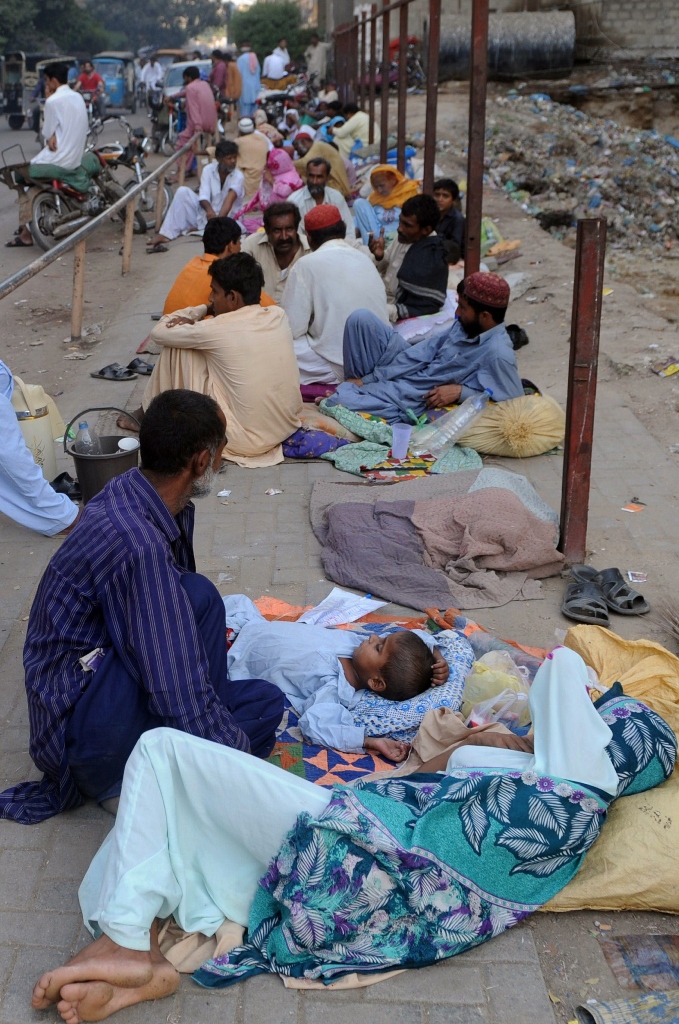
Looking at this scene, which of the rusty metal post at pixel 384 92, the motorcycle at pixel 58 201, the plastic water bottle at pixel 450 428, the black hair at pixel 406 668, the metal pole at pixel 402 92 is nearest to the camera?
the black hair at pixel 406 668

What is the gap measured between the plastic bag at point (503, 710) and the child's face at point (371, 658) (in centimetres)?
33

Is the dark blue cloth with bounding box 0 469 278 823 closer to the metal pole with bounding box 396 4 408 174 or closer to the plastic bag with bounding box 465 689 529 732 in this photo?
the plastic bag with bounding box 465 689 529 732

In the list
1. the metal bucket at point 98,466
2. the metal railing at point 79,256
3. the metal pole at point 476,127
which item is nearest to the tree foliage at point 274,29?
the metal railing at point 79,256

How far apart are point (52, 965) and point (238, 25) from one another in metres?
44.1

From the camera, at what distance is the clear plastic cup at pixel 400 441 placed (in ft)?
17.0

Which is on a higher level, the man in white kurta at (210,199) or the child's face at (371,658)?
the man in white kurta at (210,199)

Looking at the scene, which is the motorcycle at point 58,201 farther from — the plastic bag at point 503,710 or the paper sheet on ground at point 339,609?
the plastic bag at point 503,710

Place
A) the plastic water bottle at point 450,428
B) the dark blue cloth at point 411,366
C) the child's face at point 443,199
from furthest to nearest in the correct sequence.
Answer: the child's face at point 443,199, the dark blue cloth at point 411,366, the plastic water bottle at point 450,428

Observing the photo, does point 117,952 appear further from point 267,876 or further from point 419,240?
point 419,240

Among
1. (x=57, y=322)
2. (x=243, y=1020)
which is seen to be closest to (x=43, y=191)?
(x=57, y=322)

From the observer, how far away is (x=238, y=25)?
40094 mm

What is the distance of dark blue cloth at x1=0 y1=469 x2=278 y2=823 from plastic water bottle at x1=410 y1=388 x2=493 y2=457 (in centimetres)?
311

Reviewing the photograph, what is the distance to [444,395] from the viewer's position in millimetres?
5430

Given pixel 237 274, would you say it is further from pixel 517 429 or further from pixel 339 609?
pixel 339 609
